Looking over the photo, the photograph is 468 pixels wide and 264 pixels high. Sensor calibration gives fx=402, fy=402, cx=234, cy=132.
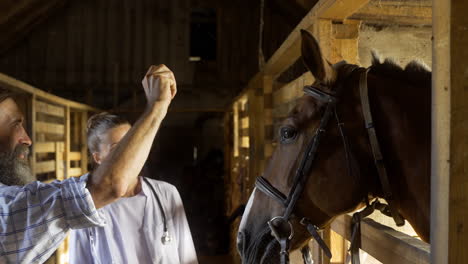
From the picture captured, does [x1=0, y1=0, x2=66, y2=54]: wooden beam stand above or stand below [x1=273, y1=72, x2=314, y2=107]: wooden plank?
above

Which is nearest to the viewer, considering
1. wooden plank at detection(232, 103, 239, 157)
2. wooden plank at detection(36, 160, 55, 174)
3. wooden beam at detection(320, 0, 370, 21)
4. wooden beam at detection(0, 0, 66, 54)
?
wooden beam at detection(320, 0, 370, 21)

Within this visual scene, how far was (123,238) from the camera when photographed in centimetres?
195

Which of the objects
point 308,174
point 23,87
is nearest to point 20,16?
point 23,87

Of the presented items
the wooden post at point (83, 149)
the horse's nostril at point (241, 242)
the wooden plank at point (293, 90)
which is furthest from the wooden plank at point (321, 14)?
the wooden post at point (83, 149)

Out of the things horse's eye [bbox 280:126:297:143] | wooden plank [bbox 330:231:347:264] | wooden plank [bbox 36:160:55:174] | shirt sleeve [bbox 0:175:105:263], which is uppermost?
horse's eye [bbox 280:126:297:143]

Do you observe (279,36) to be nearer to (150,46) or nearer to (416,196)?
(150,46)

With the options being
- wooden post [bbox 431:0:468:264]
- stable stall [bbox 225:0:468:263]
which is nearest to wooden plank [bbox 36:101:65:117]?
stable stall [bbox 225:0:468:263]

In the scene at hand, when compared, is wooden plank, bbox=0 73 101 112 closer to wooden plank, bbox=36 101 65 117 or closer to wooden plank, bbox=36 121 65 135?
wooden plank, bbox=36 101 65 117

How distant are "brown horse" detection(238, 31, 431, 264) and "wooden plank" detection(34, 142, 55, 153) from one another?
11.5ft

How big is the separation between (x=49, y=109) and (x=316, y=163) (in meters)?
4.41

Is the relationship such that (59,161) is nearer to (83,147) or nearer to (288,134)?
(83,147)

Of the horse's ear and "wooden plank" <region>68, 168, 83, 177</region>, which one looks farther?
"wooden plank" <region>68, 168, 83, 177</region>

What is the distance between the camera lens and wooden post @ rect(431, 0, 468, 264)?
799 millimetres

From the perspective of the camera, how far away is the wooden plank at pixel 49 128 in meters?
4.43
